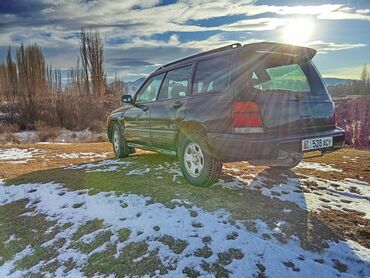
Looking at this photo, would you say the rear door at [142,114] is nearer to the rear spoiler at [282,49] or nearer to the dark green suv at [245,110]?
the dark green suv at [245,110]

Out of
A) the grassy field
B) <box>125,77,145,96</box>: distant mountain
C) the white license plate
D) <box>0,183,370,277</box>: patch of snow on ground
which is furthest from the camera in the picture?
<box>125,77,145,96</box>: distant mountain

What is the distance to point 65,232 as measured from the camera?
3570mm

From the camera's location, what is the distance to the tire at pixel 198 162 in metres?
4.06

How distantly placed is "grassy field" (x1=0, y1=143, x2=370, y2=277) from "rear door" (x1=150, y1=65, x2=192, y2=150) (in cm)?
58

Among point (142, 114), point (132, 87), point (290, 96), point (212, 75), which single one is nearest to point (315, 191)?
point (290, 96)

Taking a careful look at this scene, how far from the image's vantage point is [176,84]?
4.93 meters

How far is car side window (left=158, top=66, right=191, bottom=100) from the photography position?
4656mm

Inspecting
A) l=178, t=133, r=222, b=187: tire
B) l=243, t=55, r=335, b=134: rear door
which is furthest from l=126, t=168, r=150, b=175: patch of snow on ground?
l=243, t=55, r=335, b=134: rear door

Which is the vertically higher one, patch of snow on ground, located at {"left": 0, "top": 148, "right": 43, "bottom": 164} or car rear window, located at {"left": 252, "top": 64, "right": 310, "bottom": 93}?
car rear window, located at {"left": 252, "top": 64, "right": 310, "bottom": 93}

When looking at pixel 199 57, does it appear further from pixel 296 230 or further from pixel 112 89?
pixel 112 89

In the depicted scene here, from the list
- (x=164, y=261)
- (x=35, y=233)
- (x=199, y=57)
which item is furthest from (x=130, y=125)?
(x=164, y=261)

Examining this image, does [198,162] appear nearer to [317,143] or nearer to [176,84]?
[176,84]

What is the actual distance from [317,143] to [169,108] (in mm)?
2060

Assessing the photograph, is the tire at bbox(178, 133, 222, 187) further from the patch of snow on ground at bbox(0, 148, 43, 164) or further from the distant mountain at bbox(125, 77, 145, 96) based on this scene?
the patch of snow on ground at bbox(0, 148, 43, 164)
